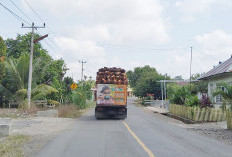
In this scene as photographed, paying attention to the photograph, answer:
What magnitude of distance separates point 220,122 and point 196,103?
339cm

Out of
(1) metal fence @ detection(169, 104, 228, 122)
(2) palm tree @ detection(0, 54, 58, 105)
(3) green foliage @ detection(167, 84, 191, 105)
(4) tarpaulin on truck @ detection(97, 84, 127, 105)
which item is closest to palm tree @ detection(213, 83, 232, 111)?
(1) metal fence @ detection(169, 104, 228, 122)

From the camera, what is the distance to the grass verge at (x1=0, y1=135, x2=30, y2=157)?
24.2ft

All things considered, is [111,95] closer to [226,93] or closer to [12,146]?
[226,93]

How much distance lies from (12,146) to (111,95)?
1079cm

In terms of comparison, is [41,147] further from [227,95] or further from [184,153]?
[227,95]

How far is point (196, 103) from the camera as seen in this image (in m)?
20.0

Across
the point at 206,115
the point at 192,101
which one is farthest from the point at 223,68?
the point at 206,115

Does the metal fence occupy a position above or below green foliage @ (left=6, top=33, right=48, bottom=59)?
below

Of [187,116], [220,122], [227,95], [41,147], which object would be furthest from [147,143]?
[187,116]

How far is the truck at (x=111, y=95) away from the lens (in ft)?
61.5

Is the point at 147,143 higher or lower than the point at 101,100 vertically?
lower

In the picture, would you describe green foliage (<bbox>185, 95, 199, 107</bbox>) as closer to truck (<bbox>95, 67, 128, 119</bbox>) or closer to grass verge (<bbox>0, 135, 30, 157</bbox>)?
truck (<bbox>95, 67, 128, 119</bbox>)

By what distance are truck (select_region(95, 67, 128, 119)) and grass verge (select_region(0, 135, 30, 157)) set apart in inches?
356

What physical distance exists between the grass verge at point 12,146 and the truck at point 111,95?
903 centimetres
